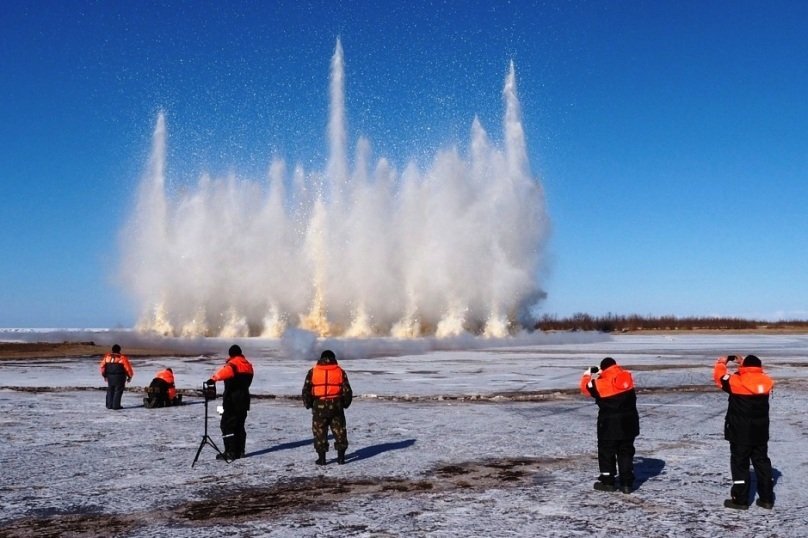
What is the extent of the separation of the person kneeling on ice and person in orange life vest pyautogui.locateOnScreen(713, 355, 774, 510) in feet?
47.0

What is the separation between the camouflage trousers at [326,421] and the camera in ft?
36.0

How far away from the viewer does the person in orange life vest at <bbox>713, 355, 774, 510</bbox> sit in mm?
8188

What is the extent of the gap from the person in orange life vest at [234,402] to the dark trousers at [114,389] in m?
7.55

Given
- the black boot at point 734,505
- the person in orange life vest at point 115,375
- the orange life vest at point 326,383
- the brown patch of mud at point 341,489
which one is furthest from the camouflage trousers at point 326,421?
the person in orange life vest at point 115,375

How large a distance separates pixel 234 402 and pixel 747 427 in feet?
24.5

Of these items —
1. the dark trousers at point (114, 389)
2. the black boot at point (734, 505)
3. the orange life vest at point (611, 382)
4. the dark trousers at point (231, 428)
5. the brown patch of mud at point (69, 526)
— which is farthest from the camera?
the dark trousers at point (114, 389)

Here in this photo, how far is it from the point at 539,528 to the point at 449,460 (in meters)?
3.92

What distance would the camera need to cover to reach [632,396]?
9023mm

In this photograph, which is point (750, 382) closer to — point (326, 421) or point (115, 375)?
point (326, 421)

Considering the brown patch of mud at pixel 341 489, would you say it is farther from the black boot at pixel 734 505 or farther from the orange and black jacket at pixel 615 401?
the black boot at pixel 734 505

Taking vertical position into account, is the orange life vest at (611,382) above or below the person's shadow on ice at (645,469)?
above

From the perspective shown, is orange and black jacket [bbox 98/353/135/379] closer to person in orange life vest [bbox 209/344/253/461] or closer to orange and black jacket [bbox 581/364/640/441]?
person in orange life vest [bbox 209/344/253/461]

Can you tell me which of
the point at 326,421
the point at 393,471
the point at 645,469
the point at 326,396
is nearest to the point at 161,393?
the point at 326,421

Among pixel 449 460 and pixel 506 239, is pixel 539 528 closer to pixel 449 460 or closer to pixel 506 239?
pixel 449 460
